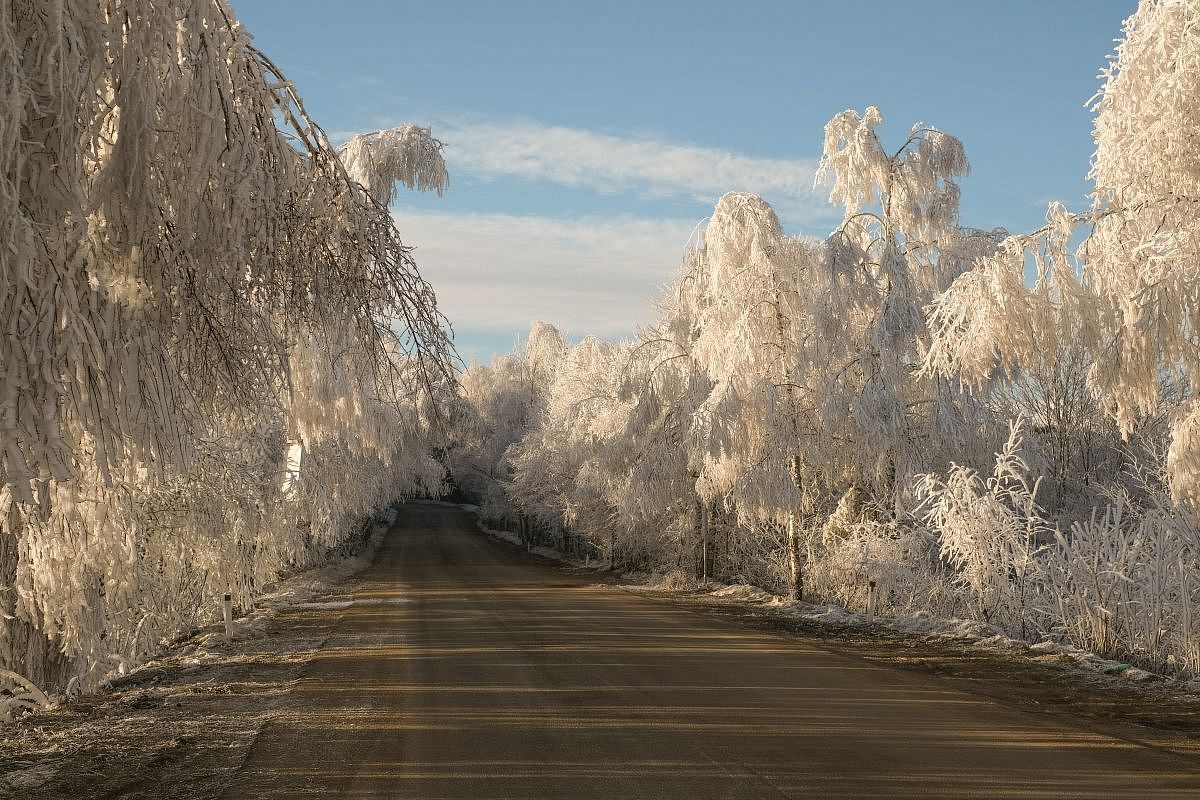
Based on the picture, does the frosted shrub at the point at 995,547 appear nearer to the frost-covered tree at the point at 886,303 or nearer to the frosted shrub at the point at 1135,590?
the frosted shrub at the point at 1135,590

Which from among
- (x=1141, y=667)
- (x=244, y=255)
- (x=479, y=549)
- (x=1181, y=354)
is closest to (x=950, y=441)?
(x=1141, y=667)

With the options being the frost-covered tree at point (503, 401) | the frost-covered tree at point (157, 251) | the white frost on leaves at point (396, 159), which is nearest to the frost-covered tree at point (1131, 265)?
the frost-covered tree at point (157, 251)

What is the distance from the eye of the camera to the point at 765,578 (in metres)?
23.1

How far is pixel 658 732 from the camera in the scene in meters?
7.53

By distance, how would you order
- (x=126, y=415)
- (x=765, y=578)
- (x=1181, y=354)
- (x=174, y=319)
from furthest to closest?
1. (x=765, y=578)
2. (x=1181, y=354)
3. (x=174, y=319)
4. (x=126, y=415)

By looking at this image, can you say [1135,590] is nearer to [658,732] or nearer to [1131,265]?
[1131,265]

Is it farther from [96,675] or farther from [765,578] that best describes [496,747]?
[765,578]

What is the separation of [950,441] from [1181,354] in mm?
9045

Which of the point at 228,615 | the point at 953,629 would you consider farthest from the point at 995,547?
the point at 228,615

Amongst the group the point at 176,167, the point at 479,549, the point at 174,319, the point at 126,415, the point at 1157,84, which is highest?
Result: the point at 1157,84

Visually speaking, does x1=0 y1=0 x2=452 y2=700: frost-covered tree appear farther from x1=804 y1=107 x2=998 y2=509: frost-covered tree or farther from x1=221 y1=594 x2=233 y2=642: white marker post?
x1=804 y1=107 x2=998 y2=509: frost-covered tree

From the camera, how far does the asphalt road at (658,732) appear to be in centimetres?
598

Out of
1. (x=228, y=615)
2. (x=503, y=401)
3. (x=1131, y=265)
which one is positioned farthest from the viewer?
(x=503, y=401)

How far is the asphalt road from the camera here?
598cm
